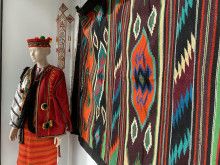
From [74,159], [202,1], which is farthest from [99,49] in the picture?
[74,159]

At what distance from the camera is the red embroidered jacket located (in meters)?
1.69

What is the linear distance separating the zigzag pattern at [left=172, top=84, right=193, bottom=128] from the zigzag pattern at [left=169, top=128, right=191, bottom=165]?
4cm

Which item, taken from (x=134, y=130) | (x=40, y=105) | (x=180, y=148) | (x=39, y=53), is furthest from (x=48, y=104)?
(x=180, y=148)

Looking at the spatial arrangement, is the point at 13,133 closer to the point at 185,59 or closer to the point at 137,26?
the point at 137,26

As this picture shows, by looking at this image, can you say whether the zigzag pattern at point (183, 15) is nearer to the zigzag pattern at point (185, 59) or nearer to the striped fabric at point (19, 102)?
the zigzag pattern at point (185, 59)

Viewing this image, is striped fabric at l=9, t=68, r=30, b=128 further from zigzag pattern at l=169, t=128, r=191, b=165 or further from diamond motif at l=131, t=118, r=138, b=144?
zigzag pattern at l=169, t=128, r=191, b=165

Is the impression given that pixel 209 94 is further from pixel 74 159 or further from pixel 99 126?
pixel 74 159

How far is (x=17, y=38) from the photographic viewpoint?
6.55 feet

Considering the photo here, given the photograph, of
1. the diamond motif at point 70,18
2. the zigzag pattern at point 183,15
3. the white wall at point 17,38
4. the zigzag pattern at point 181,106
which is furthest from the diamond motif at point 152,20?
the diamond motif at point 70,18

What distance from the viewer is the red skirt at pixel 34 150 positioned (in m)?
1.73

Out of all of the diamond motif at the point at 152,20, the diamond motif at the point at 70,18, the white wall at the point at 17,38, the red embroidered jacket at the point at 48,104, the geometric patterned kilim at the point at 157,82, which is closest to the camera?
the geometric patterned kilim at the point at 157,82

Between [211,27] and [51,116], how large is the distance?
1344mm

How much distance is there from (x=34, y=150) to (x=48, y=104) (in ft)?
0.98

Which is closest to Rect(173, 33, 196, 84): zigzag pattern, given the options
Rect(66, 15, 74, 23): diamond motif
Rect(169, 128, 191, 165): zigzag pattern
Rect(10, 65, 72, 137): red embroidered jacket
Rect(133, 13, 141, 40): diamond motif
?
Rect(169, 128, 191, 165): zigzag pattern
